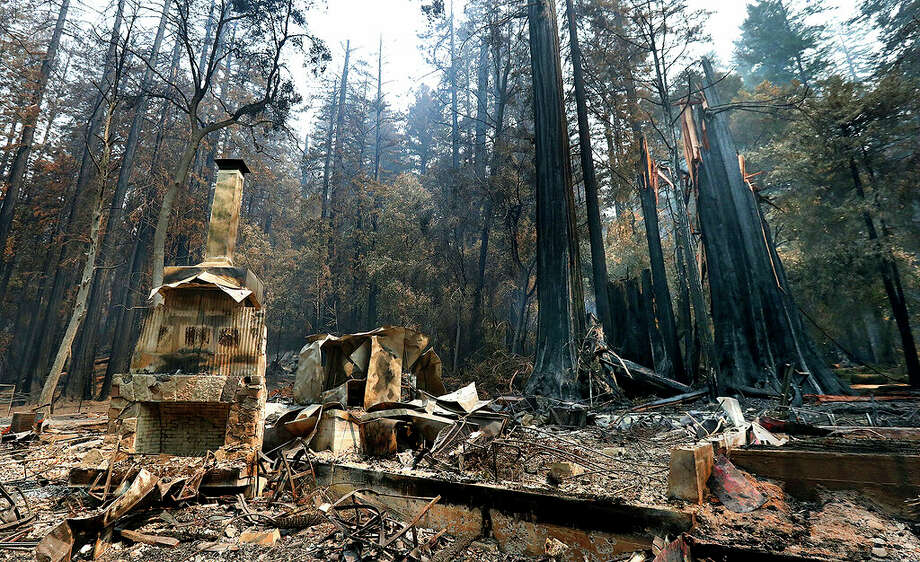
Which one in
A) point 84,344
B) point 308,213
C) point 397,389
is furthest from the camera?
point 308,213

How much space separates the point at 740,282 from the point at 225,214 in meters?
10.8

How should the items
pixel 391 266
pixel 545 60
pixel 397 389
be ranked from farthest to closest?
1. pixel 391 266
2. pixel 545 60
3. pixel 397 389

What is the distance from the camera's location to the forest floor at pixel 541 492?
7.27 feet

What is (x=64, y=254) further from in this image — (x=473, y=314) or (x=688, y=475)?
(x=688, y=475)

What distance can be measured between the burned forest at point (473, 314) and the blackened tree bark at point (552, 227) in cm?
7

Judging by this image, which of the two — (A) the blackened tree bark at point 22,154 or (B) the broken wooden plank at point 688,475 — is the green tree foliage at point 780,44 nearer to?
(B) the broken wooden plank at point 688,475

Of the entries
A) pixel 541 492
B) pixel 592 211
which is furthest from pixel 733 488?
pixel 592 211

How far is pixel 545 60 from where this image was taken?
9.84 m

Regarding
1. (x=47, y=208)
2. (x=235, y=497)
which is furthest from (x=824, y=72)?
(x=47, y=208)

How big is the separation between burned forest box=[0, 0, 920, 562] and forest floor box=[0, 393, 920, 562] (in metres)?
0.03

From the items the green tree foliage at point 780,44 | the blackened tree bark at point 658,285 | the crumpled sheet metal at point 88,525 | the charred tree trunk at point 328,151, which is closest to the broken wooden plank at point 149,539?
the crumpled sheet metal at point 88,525

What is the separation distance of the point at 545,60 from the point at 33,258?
77.2ft

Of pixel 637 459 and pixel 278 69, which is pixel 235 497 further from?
pixel 278 69

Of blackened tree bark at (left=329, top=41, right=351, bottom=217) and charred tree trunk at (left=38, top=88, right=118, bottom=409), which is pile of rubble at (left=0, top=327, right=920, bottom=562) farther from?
blackened tree bark at (left=329, top=41, right=351, bottom=217)
